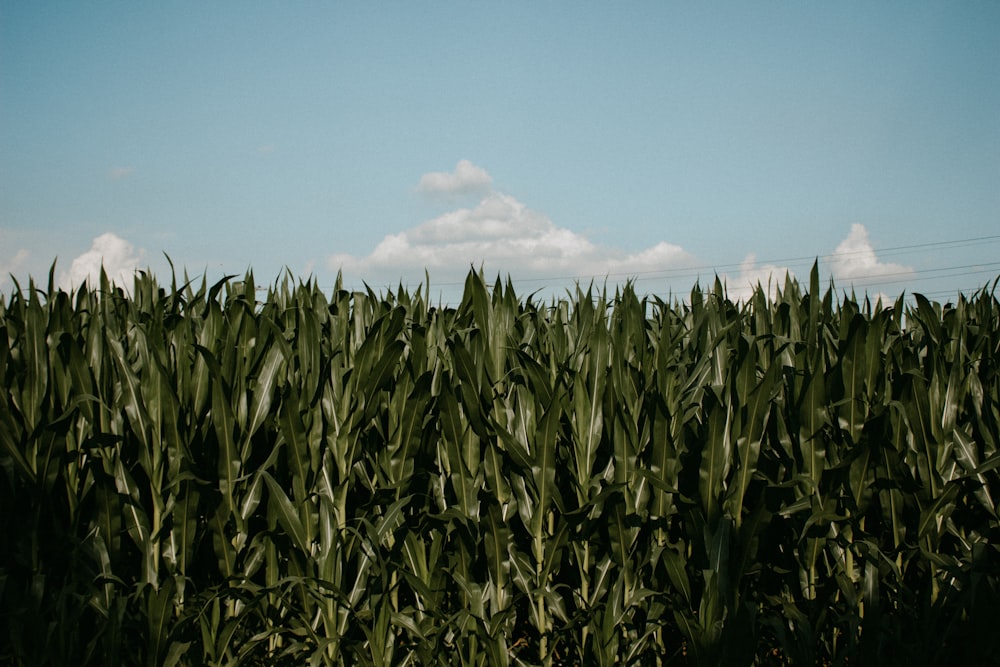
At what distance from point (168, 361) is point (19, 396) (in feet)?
1.95

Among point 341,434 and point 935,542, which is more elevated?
point 341,434

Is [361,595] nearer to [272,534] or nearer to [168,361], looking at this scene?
[272,534]

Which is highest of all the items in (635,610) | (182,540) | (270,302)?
(270,302)

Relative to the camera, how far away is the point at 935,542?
2.56 m

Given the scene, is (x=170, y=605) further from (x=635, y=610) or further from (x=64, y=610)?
(x=635, y=610)

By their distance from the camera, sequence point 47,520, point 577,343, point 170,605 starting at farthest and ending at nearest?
point 577,343 → point 47,520 → point 170,605

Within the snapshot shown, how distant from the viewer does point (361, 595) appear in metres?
2.47

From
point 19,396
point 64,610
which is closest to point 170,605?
point 64,610

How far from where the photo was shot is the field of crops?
2373mm

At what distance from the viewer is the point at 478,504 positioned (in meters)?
2.47

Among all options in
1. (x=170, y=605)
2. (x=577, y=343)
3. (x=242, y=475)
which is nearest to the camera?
(x=170, y=605)

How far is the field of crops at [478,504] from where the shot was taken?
2.37 m

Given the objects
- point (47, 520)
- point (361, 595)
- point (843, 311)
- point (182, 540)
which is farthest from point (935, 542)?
point (47, 520)

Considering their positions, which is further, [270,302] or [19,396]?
[270,302]
